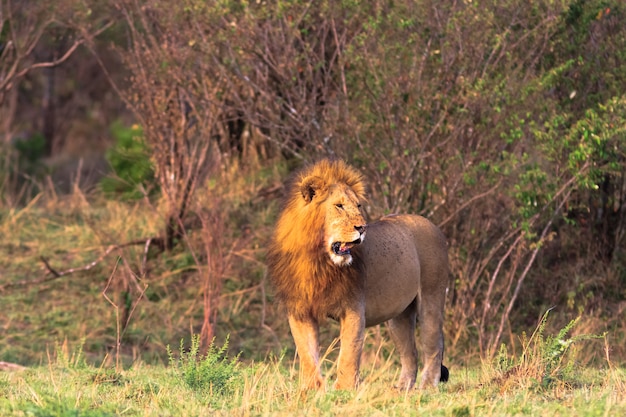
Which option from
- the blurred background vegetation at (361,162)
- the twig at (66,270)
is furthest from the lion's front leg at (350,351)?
the twig at (66,270)

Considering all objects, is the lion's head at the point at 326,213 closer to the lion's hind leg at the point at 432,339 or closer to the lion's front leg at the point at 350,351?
the lion's front leg at the point at 350,351

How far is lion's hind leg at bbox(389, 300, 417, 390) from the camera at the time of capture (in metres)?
7.26

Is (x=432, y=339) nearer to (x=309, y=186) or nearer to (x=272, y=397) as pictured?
(x=309, y=186)

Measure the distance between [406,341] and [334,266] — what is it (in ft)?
4.57

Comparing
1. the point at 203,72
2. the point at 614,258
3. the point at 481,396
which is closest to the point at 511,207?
the point at 614,258

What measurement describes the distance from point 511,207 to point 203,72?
332 cm

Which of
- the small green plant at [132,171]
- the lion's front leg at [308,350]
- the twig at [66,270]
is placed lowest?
the twig at [66,270]

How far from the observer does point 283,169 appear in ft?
42.7

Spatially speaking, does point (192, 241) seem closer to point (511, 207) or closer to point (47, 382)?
point (511, 207)

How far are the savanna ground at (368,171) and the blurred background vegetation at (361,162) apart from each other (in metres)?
Answer: 0.03

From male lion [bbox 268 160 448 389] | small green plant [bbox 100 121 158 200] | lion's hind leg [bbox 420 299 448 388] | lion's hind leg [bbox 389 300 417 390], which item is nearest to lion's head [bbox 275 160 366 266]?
male lion [bbox 268 160 448 389]

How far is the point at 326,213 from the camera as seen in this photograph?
242 inches

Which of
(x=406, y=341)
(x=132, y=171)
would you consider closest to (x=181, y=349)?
(x=406, y=341)

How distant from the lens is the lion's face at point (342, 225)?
6.04 meters
